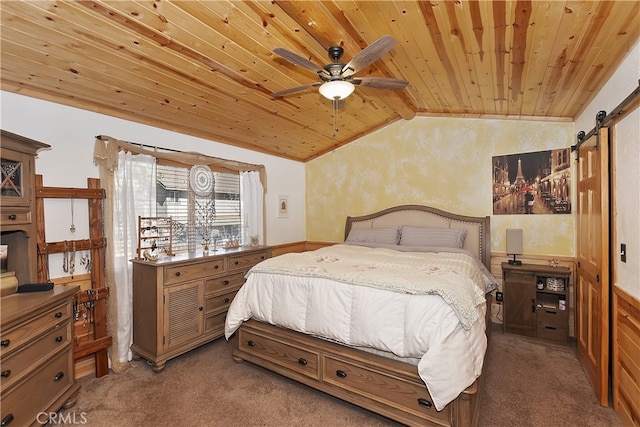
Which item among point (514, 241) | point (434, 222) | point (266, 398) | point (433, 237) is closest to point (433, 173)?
point (434, 222)

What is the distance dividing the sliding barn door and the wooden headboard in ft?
3.11

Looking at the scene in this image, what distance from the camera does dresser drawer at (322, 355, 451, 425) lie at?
6.26 ft

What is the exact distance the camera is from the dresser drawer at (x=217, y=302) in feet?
10.5

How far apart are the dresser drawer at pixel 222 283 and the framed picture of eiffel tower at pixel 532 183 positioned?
3.36 meters

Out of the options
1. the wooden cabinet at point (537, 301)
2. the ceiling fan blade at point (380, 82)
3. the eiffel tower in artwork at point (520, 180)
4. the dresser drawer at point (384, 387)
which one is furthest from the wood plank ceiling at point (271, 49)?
the dresser drawer at point (384, 387)

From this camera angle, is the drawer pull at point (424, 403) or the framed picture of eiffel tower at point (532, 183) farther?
the framed picture of eiffel tower at point (532, 183)

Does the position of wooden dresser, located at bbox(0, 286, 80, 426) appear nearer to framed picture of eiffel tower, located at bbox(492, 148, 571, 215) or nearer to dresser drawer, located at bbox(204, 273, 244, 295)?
dresser drawer, located at bbox(204, 273, 244, 295)

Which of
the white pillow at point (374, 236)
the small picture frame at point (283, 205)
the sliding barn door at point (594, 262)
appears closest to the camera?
the sliding barn door at point (594, 262)

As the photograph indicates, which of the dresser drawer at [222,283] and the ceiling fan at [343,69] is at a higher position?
the ceiling fan at [343,69]

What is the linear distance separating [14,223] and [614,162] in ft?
13.9

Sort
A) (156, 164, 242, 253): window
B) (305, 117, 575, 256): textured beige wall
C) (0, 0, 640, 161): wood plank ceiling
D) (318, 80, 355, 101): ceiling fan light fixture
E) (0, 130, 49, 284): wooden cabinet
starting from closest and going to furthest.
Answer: (0, 0, 640, 161): wood plank ceiling
(0, 130, 49, 284): wooden cabinet
(318, 80, 355, 101): ceiling fan light fixture
(156, 164, 242, 253): window
(305, 117, 575, 256): textured beige wall

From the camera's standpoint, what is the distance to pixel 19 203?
2088mm

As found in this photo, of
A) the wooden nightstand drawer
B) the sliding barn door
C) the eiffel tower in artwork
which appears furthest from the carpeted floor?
the eiffel tower in artwork

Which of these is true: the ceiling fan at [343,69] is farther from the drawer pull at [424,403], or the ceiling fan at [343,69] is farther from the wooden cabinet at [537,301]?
the wooden cabinet at [537,301]
